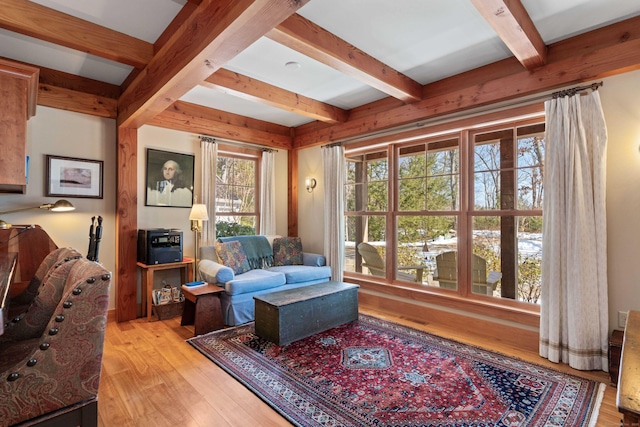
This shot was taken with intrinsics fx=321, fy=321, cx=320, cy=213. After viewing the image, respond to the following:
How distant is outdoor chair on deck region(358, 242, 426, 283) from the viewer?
397cm

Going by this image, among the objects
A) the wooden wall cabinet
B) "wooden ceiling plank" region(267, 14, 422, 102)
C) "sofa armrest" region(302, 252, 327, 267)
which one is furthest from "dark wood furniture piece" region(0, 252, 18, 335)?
"sofa armrest" region(302, 252, 327, 267)

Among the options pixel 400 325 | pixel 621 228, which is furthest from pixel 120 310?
pixel 621 228

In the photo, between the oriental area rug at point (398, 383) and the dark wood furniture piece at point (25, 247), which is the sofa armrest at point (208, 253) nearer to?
the oriental area rug at point (398, 383)

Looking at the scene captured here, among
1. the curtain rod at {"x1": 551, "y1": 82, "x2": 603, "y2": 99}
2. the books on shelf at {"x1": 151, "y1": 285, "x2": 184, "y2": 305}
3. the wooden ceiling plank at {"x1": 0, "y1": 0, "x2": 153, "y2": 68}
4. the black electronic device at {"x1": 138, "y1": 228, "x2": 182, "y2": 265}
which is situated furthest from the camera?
the books on shelf at {"x1": 151, "y1": 285, "x2": 184, "y2": 305}

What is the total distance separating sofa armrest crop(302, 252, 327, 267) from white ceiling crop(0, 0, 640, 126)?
2.27 m

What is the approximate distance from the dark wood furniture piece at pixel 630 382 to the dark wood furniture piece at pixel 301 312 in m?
2.25

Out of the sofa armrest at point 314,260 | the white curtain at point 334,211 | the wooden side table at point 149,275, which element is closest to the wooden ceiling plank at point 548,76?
the white curtain at point 334,211

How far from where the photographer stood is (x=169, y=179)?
4.12 meters

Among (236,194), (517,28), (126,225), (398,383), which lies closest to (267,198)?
(236,194)

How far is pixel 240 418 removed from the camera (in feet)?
6.31

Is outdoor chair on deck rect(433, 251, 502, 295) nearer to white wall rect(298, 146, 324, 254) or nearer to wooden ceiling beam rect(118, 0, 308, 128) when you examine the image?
white wall rect(298, 146, 324, 254)

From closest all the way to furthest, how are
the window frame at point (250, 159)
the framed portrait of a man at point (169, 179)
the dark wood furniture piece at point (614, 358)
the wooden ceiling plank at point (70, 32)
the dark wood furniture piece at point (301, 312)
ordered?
1. the wooden ceiling plank at point (70, 32)
2. the dark wood furniture piece at point (614, 358)
3. the dark wood furniture piece at point (301, 312)
4. the framed portrait of a man at point (169, 179)
5. the window frame at point (250, 159)

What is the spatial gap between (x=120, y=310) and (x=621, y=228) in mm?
4887

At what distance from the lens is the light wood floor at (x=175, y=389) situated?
6.27 feet
